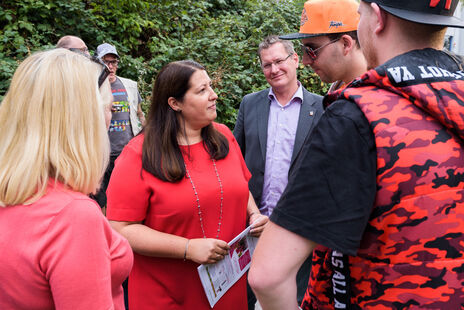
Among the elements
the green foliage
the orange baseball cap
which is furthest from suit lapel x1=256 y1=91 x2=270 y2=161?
the green foliage

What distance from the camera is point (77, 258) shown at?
1200 mm

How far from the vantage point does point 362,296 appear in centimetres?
111

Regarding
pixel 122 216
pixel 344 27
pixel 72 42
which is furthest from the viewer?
pixel 72 42

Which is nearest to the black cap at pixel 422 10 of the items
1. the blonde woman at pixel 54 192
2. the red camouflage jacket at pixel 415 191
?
the red camouflage jacket at pixel 415 191

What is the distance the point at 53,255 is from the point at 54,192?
0.21m

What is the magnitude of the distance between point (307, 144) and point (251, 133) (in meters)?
2.23

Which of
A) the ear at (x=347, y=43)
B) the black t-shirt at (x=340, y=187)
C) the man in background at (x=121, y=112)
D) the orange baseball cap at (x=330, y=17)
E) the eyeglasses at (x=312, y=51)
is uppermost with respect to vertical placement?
the orange baseball cap at (x=330, y=17)

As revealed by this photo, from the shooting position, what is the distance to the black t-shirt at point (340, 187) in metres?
1.02

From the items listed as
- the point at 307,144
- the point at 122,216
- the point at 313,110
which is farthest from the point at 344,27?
the point at 122,216

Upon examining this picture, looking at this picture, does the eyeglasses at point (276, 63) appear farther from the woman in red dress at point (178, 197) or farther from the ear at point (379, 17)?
the ear at point (379, 17)

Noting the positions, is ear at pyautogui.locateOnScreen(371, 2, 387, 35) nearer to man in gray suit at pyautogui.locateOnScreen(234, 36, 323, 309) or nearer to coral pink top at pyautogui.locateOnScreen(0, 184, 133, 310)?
coral pink top at pyautogui.locateOnScreen(0, 184, 133, 310)

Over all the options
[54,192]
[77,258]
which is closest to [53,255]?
[77,258]

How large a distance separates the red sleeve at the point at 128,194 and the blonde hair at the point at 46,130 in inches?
28.3

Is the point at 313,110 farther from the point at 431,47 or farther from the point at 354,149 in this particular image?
the point at 354,149
